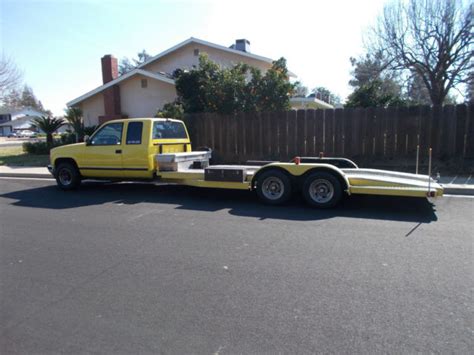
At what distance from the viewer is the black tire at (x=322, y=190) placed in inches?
289

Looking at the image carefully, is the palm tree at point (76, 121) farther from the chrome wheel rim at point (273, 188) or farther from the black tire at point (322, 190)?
the black tire at point (322, 190)

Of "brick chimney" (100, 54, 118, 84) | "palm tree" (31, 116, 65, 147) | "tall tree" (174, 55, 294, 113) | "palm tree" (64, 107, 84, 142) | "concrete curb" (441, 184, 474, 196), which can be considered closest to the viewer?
"concrete curb" (441, 184, 474, 196)

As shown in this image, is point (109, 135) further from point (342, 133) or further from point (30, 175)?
point (342, 133)

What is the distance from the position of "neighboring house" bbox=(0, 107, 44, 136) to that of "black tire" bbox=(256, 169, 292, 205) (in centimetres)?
9593

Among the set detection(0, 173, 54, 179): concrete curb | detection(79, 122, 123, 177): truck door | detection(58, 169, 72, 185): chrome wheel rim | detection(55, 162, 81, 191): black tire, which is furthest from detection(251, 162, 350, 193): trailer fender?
detection(0, 173, 54, 179): concrete curb

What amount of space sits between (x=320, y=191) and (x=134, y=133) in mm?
4851

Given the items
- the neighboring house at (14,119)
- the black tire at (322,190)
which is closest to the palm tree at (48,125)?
the black tire at (322,190)

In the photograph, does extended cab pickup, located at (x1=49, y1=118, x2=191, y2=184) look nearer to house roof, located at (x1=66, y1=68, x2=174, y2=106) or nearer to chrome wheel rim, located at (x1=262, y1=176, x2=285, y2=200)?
chrome wheel rim, located at (x1=262, y1=176, x2=285, y2=200)

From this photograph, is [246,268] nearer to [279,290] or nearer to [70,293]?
[279,290]

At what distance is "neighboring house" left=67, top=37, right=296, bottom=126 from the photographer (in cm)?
2153

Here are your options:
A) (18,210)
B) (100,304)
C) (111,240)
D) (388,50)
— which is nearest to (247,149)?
(18,210)

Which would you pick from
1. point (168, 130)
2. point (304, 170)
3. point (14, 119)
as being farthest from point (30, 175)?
point (14, 119)

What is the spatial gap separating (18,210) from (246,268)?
591 centimetres

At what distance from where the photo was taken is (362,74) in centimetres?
2980
